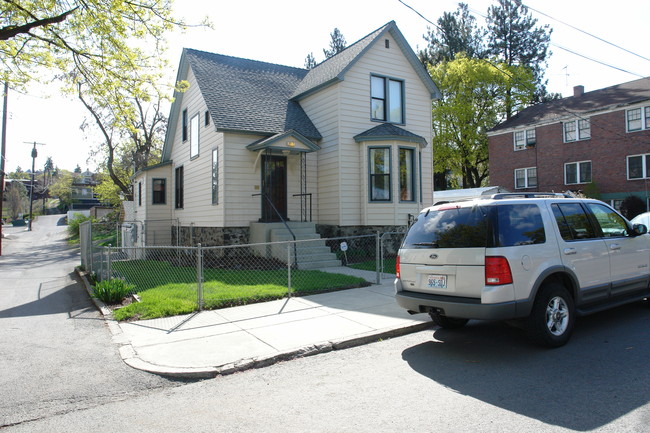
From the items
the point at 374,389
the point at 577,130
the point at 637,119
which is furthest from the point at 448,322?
the point at 577,130

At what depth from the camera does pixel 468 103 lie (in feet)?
121

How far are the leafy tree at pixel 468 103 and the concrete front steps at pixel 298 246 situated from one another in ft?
86.4

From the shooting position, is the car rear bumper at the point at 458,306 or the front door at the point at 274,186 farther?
the front door at the point at 274,186

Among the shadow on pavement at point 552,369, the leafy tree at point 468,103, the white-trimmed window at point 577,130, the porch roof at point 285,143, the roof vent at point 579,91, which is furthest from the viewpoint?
the leafy tree at point 468,103

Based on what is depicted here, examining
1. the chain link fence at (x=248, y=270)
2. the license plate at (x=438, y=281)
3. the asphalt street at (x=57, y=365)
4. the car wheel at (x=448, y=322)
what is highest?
the license plate at (x=438, y=281)

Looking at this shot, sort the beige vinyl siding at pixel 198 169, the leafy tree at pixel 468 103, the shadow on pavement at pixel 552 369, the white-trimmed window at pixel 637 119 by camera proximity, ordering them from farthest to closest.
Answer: the leafy tree at pixel 468 103 < the white-trimmed window at pixel 637 119 < the beige vinyl siding at pixel 198 169 < the shadow on pavement at pixel 552 369

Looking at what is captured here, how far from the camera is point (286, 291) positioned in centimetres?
905

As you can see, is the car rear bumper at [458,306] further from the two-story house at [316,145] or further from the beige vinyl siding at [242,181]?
the beige vinyl siding at [242,181]

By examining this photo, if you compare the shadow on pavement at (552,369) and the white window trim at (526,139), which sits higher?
the white window trim at (526,139)

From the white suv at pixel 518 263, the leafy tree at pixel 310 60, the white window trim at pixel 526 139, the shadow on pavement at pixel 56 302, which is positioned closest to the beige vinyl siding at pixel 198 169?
the shadow on pavement at pixel 56 302

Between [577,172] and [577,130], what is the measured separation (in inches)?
115

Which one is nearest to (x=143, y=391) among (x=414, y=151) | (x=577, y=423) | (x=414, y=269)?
(x=414, y=269)

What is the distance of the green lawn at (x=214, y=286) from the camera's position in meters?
7.79

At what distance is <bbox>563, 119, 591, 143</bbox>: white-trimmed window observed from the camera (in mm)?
29605
